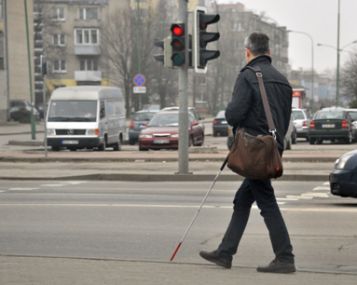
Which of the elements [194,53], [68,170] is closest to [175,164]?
[68,170]

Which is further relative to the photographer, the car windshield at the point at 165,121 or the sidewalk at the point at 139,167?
the car windshield at the point at 165,121

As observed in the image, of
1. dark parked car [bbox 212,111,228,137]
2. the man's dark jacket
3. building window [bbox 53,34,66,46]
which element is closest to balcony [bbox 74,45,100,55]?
building window [bbox 53,34,66,46]

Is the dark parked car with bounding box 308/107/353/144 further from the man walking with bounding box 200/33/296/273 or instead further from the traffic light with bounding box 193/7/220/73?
the man walking with bounding box 200/33/296/273

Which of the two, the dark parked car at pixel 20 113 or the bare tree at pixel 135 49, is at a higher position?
the bare tree at pixel 135 49

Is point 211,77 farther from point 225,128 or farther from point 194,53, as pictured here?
point 194,53

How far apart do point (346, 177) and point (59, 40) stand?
105 meters

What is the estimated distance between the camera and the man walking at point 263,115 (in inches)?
306

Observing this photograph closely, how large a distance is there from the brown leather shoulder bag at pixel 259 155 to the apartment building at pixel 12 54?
209 feet

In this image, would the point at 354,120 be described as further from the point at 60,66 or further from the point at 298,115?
the point at 60,66

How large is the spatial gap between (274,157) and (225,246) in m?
0.97

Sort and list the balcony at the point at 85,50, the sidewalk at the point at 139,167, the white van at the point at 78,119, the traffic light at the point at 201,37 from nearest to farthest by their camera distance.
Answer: the traffic light at the point at 201,37 → the sidewalk at the point at 139,167 → the white van at the point at 78,119 → the balcony at the point at 85,50

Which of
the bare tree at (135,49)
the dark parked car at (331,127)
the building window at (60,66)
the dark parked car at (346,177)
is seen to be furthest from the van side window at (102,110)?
A: the building window at (60,66)

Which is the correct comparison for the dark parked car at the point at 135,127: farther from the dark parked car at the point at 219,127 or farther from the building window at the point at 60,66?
the building window at the point at 60,66

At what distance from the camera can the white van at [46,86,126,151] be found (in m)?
33.9
